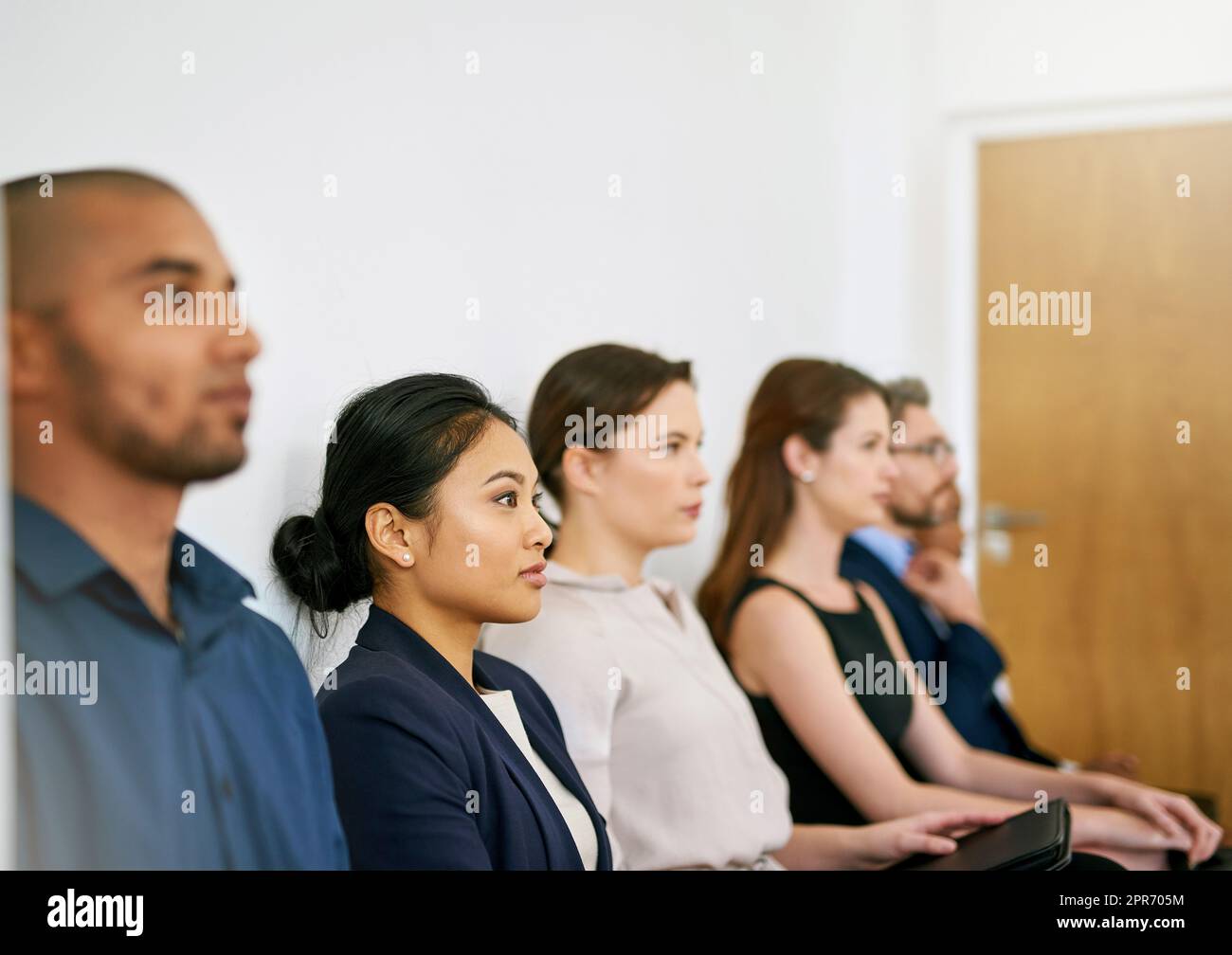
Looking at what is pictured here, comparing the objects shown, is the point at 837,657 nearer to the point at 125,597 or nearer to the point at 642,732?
the point at 642,732

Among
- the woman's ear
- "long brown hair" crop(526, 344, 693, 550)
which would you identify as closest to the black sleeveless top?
"long brown hair" crop(526, 344, 693, 550)

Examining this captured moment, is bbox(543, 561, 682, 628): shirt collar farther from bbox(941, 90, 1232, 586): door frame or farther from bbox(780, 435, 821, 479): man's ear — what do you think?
bbox(941, 90, 1232, 586): door frame

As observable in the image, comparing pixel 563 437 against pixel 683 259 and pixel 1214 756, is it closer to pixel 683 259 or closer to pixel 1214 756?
pixel 683 259

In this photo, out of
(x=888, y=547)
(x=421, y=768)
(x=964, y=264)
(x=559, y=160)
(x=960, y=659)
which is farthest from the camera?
(x=964, y=264)

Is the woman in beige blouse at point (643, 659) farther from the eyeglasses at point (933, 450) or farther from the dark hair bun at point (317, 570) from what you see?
the eyeglasses at point (933, 450)

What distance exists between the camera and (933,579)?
2.49 metres

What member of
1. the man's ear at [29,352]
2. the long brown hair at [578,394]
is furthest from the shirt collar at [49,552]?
the long brown hair at [578,394]

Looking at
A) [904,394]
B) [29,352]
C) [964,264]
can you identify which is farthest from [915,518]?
[29,352]

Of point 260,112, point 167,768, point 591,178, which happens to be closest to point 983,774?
point 591,178

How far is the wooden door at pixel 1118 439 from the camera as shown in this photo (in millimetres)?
→ 2463

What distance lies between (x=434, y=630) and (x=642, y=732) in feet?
1.26

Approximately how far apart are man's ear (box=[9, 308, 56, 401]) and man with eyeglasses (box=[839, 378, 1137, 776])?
56.8 inches

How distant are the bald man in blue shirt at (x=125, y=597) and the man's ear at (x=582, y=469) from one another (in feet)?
1.72

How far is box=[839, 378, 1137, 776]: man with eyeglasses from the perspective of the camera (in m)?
2.27
